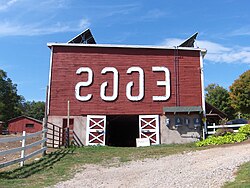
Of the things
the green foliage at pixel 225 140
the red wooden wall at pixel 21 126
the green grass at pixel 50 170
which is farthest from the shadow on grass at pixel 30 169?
the red wooden wall at pixel 21 126

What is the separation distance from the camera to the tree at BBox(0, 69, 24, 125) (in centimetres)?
5525

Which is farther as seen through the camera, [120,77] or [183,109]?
[120,77]

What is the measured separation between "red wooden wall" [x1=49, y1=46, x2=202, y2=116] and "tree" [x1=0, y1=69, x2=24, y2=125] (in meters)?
40.1

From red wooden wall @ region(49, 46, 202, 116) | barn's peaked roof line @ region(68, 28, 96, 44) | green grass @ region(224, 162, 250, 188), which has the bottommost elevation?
green grass @ region(224, 162, 250, 188)

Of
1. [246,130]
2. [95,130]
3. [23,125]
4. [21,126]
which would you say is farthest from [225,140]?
[21,126]

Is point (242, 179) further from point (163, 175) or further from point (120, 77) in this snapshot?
point (120, 77)

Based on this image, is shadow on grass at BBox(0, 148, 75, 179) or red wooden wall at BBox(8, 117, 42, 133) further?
red wooden wall at BBox(8, 117, 42, 133)

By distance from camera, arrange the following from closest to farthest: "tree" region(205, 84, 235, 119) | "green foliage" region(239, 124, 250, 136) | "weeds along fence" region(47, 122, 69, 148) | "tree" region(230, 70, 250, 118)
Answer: "green foliage" region(239, 124, 250, 136) → "weeds along fence" region(47, 122, 69, 148) → "tree" region(230, 70, 250, 118) → "tree" region(205, 84, 235, 119)

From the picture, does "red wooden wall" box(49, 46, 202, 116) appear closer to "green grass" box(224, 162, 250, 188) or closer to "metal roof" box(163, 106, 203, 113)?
"metal roof" box(163, 106, 203, 113)

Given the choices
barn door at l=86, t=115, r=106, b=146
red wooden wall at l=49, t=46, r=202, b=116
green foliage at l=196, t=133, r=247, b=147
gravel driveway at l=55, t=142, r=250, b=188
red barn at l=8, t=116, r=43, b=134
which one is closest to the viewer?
gravel driveway at l=55, t=142, r=250, b=188

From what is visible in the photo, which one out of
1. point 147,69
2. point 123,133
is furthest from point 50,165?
point 123,133

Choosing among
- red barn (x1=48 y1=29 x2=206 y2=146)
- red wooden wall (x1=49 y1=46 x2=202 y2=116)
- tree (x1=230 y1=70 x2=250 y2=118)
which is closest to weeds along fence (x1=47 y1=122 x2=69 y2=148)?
red barn (x1=48 y1=29 x2=206 y2=146)

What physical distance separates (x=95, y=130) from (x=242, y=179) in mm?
12424

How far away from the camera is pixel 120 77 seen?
18594mm
